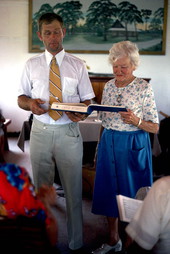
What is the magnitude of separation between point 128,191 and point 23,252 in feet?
4.24

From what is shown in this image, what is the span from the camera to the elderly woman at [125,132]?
225 cm

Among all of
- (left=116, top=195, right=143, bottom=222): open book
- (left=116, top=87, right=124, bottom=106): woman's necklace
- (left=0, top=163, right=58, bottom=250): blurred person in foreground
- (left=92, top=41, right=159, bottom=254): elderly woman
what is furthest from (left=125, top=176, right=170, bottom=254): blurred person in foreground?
(left=116, top=87, right=124, bottom=106): woman's necklace

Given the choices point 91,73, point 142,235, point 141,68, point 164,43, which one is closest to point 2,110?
point 91,73

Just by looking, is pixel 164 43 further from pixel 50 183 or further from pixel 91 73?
pixel 50 183

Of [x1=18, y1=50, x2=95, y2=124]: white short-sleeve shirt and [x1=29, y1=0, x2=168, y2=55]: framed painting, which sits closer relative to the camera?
[x1=18, y1=50, x2=95, y2=124]: white short-sleeve shirt

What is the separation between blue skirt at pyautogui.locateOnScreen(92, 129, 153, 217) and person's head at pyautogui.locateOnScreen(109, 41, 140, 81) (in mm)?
410

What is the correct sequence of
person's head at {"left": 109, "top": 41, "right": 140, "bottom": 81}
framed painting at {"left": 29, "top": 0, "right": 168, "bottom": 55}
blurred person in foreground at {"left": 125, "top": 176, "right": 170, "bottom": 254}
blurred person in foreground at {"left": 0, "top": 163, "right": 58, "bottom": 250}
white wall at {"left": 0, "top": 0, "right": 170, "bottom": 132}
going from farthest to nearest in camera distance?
white wall at {"left": 0, "top": 0, "right": 170, "bottom": 132} < framed painting at {"left": 29, "top": 0, "right": 168, "bottom": 55} < person's head at {"left": 109, "top": 41, "right": 140, "bottom": 81} < blurred person in foreground at {"left": 125, "top": 176, "right": 170, "bottom": 254} < blurred person in foreground at {"left": 0, "top": 163, "right": 58, "bottom": 250}

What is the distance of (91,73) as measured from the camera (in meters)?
5.87

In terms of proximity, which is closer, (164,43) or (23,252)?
(23,252)

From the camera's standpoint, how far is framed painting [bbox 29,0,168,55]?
5.80 metres

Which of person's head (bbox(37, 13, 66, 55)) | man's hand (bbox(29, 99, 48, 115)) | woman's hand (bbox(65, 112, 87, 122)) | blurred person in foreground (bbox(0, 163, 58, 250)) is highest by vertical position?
person's head (bbox(37, 13, 66, 55))

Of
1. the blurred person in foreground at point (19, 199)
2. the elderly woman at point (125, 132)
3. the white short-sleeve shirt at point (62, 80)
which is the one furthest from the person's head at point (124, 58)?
the blurred person in foreground at point (19, 199)

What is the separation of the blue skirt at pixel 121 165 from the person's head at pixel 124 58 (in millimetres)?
410

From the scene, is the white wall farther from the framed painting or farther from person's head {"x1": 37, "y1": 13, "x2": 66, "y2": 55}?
person's head {"x1": 37, "y1": 13, "x2": 66, "y2": 55}
